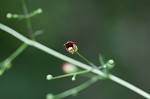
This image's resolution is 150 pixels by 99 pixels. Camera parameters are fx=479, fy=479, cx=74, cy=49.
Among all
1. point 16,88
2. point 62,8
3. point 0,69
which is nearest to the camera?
point 0,69

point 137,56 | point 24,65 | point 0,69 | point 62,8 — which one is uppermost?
point 0,69

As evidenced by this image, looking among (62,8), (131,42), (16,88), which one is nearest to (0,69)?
(16,88)

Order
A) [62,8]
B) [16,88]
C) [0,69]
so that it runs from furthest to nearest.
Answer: [62,8], [16,88], [0,69]

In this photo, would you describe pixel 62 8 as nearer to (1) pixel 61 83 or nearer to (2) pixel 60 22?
(2) pixel 60 22

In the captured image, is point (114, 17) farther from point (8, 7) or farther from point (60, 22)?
point (8, 7)

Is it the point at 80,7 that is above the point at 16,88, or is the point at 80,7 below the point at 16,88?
above

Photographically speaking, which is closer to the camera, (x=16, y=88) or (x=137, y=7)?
(x=16, y=88)

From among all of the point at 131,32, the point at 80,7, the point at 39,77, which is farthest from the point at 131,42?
the point at 39,77
